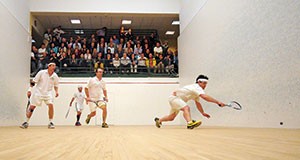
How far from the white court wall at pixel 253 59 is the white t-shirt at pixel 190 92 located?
0.84 m

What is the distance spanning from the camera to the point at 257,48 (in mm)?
5020

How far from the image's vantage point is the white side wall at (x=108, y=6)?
1048 cm

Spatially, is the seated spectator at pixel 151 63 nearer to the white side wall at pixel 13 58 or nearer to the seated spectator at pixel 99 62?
the seated spectator at pixel 99 62

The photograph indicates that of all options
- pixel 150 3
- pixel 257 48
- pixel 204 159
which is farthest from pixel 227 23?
pixel 204 159

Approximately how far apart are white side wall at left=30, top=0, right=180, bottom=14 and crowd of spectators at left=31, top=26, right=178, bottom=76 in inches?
48.0

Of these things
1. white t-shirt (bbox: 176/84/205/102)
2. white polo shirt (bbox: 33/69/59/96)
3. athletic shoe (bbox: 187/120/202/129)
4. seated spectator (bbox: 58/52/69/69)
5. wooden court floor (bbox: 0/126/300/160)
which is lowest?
→ athletic shoe (bbox: 187/120/202/129)

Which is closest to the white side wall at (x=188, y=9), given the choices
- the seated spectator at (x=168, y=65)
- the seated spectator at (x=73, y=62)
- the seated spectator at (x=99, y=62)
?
the seated spectator at (x=168, y=65)

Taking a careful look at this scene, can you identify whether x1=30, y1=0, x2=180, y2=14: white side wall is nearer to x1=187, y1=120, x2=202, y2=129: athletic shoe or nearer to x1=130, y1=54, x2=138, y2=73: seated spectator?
x1=130, y1=54, x2=138, y2=73: seated spectator

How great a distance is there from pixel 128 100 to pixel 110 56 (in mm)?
1543

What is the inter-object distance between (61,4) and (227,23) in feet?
19.2

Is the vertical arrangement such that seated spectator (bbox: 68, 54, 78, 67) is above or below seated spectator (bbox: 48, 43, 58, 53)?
below

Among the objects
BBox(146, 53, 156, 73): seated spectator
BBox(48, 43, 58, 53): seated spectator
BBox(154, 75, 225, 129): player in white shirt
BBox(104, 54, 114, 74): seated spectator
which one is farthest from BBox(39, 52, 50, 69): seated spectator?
BBox(154, 75, 225, 129): player in white shirt

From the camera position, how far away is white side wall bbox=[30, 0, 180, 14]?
34.4 ft

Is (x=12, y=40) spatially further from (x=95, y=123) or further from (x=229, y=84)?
(x=229, y=84)
